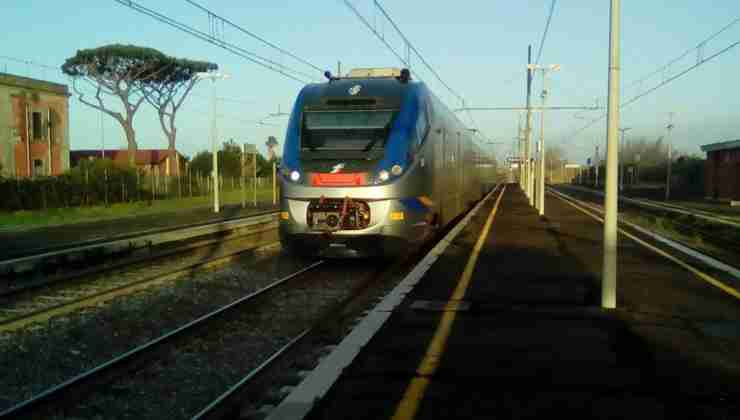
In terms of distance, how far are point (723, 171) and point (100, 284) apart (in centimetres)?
4163

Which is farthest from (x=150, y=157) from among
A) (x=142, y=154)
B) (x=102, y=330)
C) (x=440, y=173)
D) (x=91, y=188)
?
(x=102, y=330)

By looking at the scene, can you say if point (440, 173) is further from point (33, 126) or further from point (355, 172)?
point (33, 126)

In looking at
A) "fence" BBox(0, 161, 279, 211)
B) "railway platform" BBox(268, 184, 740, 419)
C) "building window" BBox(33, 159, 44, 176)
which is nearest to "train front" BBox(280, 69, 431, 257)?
"railway platform" BBox(268, 184, 740, 419)

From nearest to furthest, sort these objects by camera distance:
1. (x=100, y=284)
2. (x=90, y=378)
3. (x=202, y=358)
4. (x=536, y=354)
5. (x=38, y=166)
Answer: (x=90, y=378)
(x=536, y=354)
(x=202, y=358)
(x=100, y=284)
(x=38, y=166)

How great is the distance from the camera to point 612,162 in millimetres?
7543

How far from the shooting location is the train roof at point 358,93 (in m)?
11.5

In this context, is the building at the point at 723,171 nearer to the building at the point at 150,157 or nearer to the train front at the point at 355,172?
the train front at the point at 355,172

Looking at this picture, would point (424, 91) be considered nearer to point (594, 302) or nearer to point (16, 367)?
point (594, 302)

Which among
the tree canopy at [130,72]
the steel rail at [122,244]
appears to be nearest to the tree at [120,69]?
the tree canopy at [130,72]

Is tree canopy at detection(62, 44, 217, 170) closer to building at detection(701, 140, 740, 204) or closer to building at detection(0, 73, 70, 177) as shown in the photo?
building at detection(0, 73, 70, 177)

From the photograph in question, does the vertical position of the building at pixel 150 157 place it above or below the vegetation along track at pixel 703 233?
above

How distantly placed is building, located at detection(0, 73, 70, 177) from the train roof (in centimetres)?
2799

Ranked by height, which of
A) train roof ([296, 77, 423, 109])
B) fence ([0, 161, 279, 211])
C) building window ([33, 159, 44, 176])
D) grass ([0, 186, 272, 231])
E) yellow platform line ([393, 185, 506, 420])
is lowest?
yellow platform line ([393, 185, 506, 420])

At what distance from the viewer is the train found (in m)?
10.5
